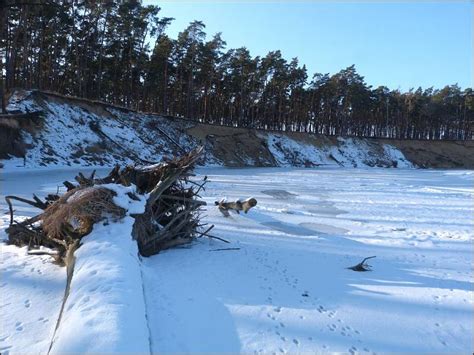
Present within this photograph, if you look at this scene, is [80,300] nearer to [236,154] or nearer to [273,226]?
[273,226]

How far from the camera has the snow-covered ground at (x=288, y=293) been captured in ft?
13.0

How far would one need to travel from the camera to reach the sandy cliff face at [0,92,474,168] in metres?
26.0

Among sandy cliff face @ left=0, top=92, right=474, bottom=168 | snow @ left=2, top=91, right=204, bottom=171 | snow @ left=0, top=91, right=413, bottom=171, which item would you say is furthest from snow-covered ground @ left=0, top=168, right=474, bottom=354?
snow @ left=2, top=91, right=204, bottom=171

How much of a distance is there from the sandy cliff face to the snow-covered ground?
5.64m

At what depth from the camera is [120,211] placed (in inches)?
240

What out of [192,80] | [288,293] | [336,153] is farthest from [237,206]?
[336,153]

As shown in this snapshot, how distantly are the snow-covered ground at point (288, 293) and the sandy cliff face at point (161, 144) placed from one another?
564cm

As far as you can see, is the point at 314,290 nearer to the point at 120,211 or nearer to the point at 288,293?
the point at 288,293

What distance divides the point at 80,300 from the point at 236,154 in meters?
41.3

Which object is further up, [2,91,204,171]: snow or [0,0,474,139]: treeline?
[0,0,474,139]: treeline

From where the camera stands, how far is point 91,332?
3.14 meters

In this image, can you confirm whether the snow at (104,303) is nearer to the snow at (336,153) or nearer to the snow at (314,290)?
the snow at (314,290)

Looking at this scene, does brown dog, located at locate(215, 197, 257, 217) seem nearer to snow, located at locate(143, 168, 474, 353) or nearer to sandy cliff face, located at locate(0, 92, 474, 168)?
snow, located at locate(143, 168, 474, 353)

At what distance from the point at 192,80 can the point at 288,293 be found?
4668cm
